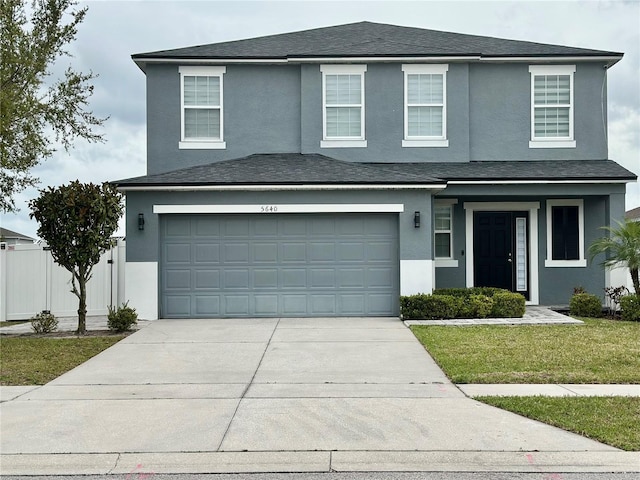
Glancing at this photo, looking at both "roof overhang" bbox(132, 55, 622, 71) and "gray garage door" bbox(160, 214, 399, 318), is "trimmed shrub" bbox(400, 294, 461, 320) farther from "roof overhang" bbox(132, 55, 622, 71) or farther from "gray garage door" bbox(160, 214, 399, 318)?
"roof overhang" bbox(132, 55, 622, 71)

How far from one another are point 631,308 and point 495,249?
4251mm

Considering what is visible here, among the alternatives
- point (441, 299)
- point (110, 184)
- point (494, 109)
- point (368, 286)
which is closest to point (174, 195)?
point (110, 184)

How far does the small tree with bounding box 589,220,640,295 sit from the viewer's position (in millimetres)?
15727

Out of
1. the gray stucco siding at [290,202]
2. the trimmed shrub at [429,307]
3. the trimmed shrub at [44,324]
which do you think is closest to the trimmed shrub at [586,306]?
the trimmed shrub at [429,307]

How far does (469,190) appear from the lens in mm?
17062

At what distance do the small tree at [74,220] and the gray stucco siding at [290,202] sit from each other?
1.77m

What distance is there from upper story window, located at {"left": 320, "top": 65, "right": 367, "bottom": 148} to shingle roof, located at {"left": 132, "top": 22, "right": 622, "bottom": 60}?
1.64 ft

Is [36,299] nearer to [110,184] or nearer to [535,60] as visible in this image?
[110,184]

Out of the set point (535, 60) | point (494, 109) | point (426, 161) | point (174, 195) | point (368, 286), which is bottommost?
point (368, 286)

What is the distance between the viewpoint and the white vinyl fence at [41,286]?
1762 cm

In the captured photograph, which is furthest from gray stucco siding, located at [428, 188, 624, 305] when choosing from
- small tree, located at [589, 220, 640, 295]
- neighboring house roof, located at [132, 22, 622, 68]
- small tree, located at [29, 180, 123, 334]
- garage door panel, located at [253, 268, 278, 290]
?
small tree, located at [29, 180, 123, 334]

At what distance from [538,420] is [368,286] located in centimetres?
882

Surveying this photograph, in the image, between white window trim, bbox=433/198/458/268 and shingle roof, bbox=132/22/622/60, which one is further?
white window trim, bbox=433/198/458/268

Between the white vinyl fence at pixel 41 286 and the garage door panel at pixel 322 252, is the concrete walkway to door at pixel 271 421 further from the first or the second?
the white vinyl fence at pixel 41 286
